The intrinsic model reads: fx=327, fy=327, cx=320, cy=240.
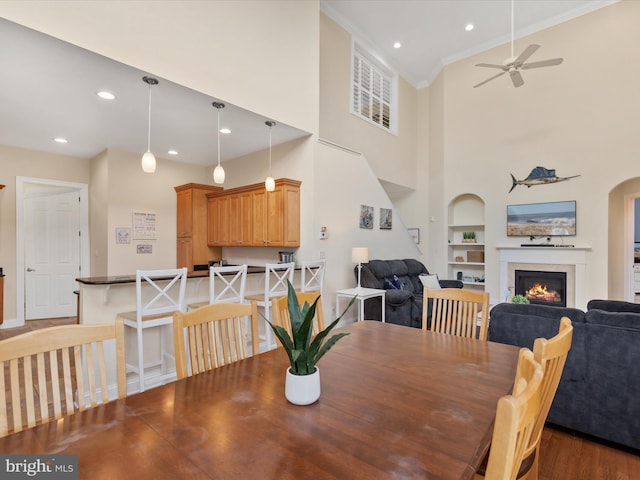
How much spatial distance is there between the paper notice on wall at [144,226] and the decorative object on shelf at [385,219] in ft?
13.5

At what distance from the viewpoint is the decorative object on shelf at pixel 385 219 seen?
20.2 feet

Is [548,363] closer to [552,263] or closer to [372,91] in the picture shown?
[552,263]

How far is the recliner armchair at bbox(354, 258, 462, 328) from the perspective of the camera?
447 centimetres

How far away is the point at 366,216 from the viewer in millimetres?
5742

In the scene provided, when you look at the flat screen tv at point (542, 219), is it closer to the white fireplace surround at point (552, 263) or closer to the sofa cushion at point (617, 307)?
the white fireplace surround at point (552, 263)

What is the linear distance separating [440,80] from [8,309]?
373 inches

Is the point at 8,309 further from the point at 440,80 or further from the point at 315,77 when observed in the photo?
the point at 440,80

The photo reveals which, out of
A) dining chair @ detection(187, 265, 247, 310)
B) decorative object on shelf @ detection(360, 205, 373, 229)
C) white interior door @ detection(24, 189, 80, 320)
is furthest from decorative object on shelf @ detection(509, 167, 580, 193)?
white interior door @ detection(24, 189, 80, 320)

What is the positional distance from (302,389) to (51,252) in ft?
20.9

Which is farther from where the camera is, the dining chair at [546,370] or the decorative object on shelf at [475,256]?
the decorative object on shelf at [475,256]

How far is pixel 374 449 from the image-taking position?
90 centimetres

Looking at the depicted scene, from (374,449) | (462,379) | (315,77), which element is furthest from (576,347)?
(315,77)

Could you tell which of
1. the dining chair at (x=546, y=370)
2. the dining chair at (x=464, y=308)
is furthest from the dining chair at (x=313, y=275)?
the dining chair at (x=546, y=370)
